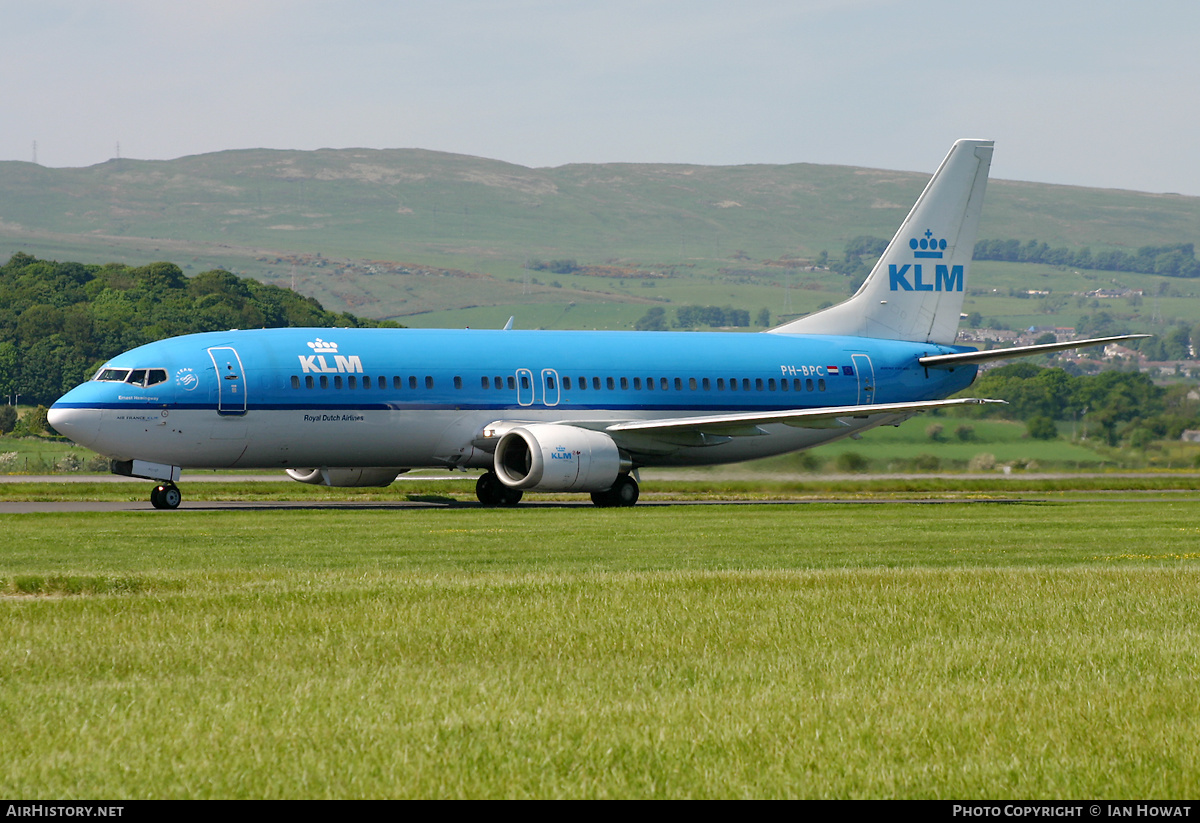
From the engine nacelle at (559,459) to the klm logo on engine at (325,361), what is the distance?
4.08m

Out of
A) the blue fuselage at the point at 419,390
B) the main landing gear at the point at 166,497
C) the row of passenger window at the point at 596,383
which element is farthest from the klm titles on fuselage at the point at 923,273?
the main landing gear at the point at 166,497

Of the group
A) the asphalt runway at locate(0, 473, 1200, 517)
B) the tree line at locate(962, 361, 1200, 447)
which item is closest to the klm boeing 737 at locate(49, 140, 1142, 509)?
the asphalt runway at locate(0, 473, 1200, 517)

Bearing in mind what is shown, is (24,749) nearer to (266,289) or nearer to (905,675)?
(905,675)

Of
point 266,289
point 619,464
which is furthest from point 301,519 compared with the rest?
point 266,289

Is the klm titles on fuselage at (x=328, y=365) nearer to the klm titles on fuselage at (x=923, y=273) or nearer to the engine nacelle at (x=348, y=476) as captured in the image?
the engine nacelle at (x=348, y=476)

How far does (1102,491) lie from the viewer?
47.7 meters

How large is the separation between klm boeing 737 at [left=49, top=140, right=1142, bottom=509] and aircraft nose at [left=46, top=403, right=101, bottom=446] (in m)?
0.04

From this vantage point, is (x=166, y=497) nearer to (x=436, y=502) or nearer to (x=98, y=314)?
(x=436, y=502)

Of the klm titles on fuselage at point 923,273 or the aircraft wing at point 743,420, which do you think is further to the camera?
the klm titles on fuselage at point 923,273

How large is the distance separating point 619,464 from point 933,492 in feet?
44.8

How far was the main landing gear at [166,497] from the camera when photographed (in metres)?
34.8

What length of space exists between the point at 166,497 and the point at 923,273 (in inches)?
939

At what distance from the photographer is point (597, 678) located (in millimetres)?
10195

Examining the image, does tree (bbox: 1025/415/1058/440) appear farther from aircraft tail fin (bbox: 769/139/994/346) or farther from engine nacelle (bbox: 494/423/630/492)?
engine nacelle (bbox: 494/423/630/492)
